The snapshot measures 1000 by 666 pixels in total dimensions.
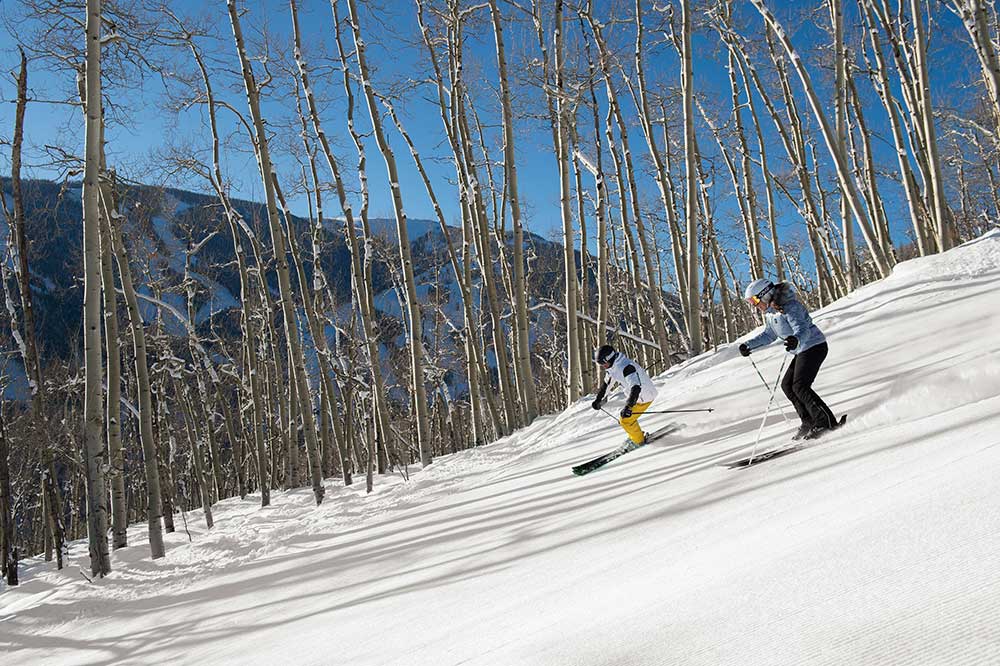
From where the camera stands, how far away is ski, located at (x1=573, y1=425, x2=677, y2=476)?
6.70 m

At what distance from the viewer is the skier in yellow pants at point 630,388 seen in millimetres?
7457

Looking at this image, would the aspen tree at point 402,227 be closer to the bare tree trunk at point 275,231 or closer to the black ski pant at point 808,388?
the bare tree trunk at point 275,231

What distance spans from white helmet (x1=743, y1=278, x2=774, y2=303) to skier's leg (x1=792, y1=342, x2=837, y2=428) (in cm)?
61

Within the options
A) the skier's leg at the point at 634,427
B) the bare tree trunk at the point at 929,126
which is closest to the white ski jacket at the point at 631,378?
the skier's leg at the point at 634,427

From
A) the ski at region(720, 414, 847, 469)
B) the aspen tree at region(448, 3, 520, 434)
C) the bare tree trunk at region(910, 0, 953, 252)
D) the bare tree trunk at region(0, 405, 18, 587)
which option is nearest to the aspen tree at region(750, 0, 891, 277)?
the bare tree trunk at region(910, 0, 953, 252)

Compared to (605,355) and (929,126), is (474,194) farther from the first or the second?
(929,126)

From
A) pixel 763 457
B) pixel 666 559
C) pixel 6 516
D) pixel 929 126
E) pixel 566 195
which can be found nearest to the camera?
pixel 666 559

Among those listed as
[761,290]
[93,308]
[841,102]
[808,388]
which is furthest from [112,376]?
[841,102]

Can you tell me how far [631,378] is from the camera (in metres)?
7.64

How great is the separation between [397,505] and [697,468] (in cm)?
426

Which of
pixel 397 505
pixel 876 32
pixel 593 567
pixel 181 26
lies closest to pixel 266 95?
pixel 181 26

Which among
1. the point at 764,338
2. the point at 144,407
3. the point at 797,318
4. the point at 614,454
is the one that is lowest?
the point at 614,454

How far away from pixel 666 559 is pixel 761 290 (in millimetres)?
3591

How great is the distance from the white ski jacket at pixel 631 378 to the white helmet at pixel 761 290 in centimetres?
217
